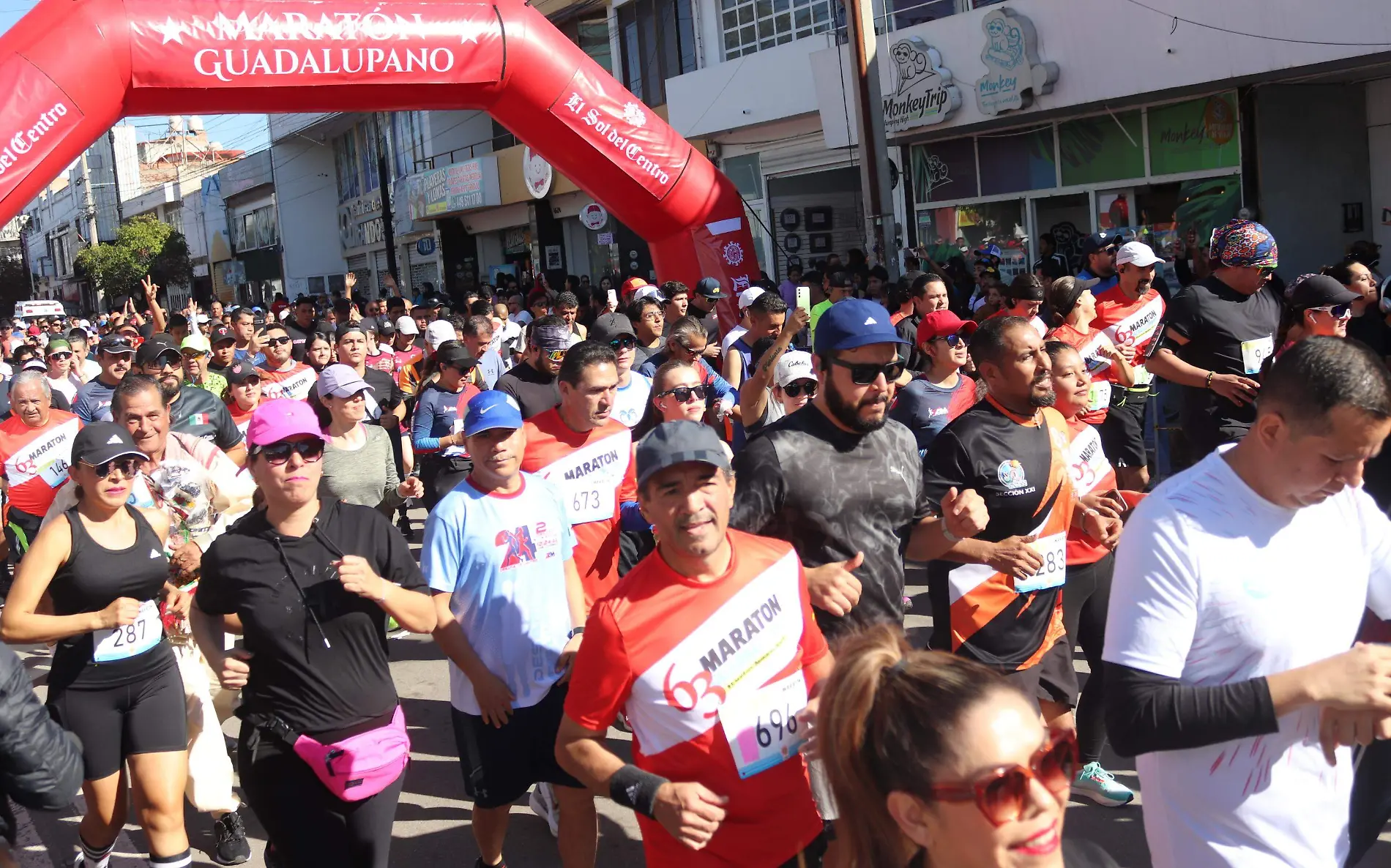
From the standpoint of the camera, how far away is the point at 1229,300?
6.50 meters

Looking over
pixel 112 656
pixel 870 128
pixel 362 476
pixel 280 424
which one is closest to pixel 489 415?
pixel 280 424

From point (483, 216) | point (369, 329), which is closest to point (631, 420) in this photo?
point (369, 329)

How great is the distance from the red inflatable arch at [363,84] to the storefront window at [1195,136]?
4570 millimetres

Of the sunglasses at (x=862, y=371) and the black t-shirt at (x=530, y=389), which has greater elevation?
the sunglasses at (x=862, y=371)

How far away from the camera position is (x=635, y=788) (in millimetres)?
2762

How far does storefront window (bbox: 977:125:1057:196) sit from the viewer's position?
15508 mm

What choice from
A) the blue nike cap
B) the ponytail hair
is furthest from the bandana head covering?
the ponytail hair

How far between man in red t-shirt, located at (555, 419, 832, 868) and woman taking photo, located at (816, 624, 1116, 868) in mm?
790

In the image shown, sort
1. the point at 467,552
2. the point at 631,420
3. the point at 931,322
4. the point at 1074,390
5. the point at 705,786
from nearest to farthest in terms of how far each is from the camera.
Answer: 1. the point at 705,786
2. the point at 467,552
3. the point at 1074,390
4. the point at 931,322
5. the point at 631,420

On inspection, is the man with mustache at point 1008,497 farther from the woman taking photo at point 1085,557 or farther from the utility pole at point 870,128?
the utility pole at point 870,128

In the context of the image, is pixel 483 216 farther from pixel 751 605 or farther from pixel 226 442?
pixel 751 605

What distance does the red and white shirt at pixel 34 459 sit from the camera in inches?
279

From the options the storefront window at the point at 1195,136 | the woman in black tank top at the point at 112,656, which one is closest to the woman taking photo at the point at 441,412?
the woman in black tank top at the point at 112,656

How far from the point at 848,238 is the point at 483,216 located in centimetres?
1367
